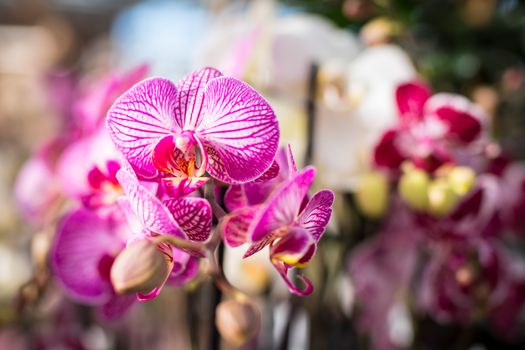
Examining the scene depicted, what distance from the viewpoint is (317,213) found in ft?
0.70

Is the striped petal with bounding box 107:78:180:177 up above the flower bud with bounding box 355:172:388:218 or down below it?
above

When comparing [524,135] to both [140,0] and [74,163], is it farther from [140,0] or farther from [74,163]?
[140,0]

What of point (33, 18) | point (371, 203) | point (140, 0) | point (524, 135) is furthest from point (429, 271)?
point (140, 0)

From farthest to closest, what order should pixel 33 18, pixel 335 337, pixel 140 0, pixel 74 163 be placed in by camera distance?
pixel 140 0 < pixel 33 18 < pixel 335 337 < pixel 74 163

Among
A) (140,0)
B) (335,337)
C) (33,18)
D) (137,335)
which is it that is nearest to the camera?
(335,337)

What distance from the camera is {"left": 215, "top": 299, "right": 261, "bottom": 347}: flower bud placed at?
0.22m

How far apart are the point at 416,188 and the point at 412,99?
0.20 ft

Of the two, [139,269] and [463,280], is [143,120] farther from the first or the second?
[463,280]

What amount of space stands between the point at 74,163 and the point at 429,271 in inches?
9.1

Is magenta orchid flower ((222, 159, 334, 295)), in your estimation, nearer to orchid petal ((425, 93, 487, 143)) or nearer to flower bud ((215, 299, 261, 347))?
flower bud ((215, 299, 261, 347))

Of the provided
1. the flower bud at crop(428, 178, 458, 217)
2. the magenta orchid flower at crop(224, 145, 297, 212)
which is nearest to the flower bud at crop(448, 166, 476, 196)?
the flower bud at crop(428, 178, 458, 217)

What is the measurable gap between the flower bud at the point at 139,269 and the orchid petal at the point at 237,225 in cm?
3

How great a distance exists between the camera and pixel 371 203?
0.37m

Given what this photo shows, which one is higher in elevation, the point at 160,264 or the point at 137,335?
the point at 160,264
